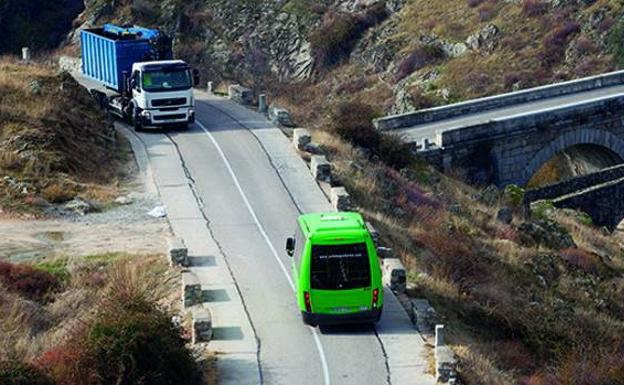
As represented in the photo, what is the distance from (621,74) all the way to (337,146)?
23.8m

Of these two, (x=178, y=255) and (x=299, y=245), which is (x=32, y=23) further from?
(x=299, y=245)

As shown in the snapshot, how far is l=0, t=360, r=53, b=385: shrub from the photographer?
59.1 feet

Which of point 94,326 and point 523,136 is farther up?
point 523,136

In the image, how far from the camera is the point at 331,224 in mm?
22281

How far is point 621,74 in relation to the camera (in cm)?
5634

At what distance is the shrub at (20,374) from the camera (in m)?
18.0

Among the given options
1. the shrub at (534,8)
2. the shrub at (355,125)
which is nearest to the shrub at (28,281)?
the shrub at (355,125)

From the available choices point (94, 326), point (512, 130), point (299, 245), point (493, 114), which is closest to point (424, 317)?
point (299, 245)

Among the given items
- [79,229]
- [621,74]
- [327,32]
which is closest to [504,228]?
[79,229]

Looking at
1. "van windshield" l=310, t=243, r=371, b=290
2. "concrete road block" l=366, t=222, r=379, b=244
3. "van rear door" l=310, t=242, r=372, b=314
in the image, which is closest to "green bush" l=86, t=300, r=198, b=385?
"van rear door" l=310, t=242, r=372, b=314

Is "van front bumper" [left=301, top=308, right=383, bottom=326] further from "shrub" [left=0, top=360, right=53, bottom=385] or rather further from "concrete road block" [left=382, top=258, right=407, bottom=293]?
"shrub" [left=0, top=360, right=53, bottom=385]

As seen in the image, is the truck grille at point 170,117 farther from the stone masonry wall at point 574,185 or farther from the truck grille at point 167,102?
the stone masonry wall at point 574,185

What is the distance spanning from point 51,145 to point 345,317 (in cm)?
A: 1398

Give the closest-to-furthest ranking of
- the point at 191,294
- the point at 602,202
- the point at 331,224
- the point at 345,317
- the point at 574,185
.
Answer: the point at 345,317 < the point at 331,224 < the point at 191,294 < the point at 574,185 < the point at 602,202
